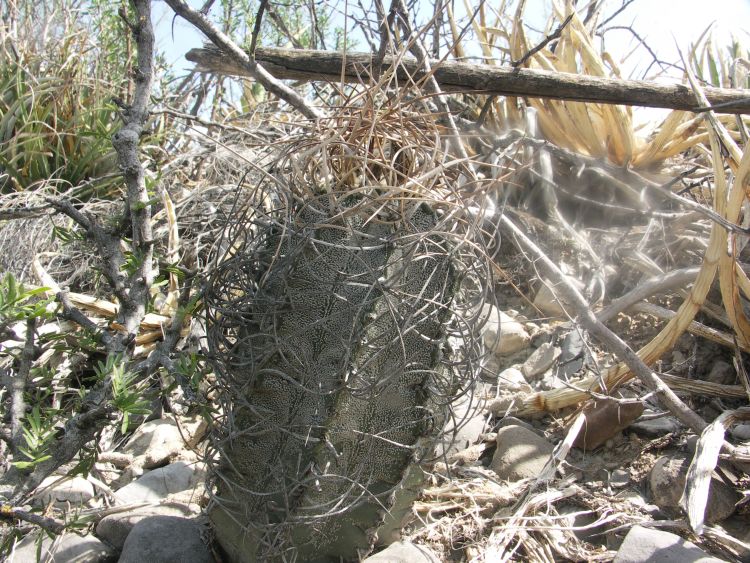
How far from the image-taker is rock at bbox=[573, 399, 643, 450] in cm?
238

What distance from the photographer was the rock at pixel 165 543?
70.0 inches

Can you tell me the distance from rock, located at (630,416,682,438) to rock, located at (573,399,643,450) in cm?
6

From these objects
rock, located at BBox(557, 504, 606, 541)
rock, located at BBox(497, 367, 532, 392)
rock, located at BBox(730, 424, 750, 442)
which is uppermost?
rock, located at BBox(730, 424, 750, 442)

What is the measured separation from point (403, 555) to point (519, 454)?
2.29 feet

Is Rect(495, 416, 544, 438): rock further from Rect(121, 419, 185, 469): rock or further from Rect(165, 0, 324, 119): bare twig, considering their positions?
Rect(165, 0, 324, 119): bare twig

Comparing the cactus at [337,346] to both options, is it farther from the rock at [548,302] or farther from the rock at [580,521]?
the rock at [548,302]

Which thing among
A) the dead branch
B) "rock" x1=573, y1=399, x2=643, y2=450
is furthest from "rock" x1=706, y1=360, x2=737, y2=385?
the dead branch

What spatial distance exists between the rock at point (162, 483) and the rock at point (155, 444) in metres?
0.13

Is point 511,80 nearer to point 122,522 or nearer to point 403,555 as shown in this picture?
point 403,555

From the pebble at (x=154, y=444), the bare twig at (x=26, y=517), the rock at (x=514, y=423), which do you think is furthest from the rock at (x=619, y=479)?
the bare twig at (x=26, y=517)

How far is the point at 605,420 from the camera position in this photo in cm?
238

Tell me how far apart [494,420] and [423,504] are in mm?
606

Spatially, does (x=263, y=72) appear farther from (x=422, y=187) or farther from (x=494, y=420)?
(x=494, y=420)

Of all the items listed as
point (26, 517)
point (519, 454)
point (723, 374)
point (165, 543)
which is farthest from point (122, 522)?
point (723, 374)
